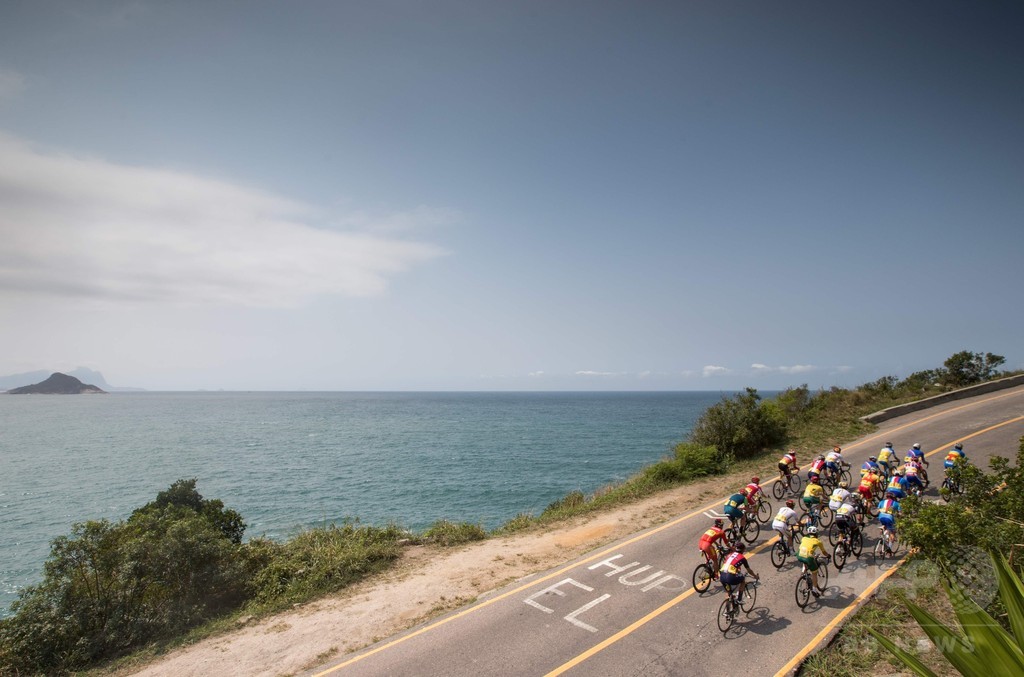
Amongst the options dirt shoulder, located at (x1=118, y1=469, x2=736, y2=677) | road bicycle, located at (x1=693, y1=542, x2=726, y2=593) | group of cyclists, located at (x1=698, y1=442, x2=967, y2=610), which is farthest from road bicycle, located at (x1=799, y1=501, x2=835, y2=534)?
dirt shoulder, located at (x1=118, y1=469, x2=736, y2=677)

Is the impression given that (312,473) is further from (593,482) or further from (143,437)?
(143,437)

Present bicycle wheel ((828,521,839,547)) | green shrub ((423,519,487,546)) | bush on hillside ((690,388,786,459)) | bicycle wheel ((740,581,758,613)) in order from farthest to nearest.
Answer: bush on hillside ((690,388,786,459))
green shrub ((423,519,487,546))
bicycle wheel ((828,521,839,547))
bicycle wheel ((740,581,758,613))

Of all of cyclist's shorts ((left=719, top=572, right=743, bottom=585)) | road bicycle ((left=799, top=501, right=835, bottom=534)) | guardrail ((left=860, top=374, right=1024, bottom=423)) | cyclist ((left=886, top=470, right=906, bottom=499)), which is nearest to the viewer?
cyclist's shorts ((left=719, top=572, right=743, bottom=585))

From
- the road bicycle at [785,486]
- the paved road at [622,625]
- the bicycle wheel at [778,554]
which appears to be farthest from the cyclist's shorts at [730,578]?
the road bicycle at [785,486]

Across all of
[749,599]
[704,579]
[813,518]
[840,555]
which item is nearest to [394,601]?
[704,579]

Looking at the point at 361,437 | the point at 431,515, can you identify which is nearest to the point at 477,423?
the point at 361,437

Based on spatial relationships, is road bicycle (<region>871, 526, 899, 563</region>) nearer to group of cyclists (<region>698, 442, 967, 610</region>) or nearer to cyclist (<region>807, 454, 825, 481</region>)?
group of cyclists (<region>698, 442, 967, 610</region>)

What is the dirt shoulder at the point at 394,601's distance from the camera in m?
12.0

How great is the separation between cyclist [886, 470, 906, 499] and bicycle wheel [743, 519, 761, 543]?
427 cm

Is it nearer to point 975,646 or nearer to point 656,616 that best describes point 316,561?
point 656,616

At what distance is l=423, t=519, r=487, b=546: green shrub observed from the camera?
759 inches

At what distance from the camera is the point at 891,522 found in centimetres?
1420

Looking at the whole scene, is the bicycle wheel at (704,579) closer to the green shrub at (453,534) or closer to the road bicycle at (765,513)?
the road bicycle at (765,513)

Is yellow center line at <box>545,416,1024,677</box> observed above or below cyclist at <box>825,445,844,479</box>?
below
